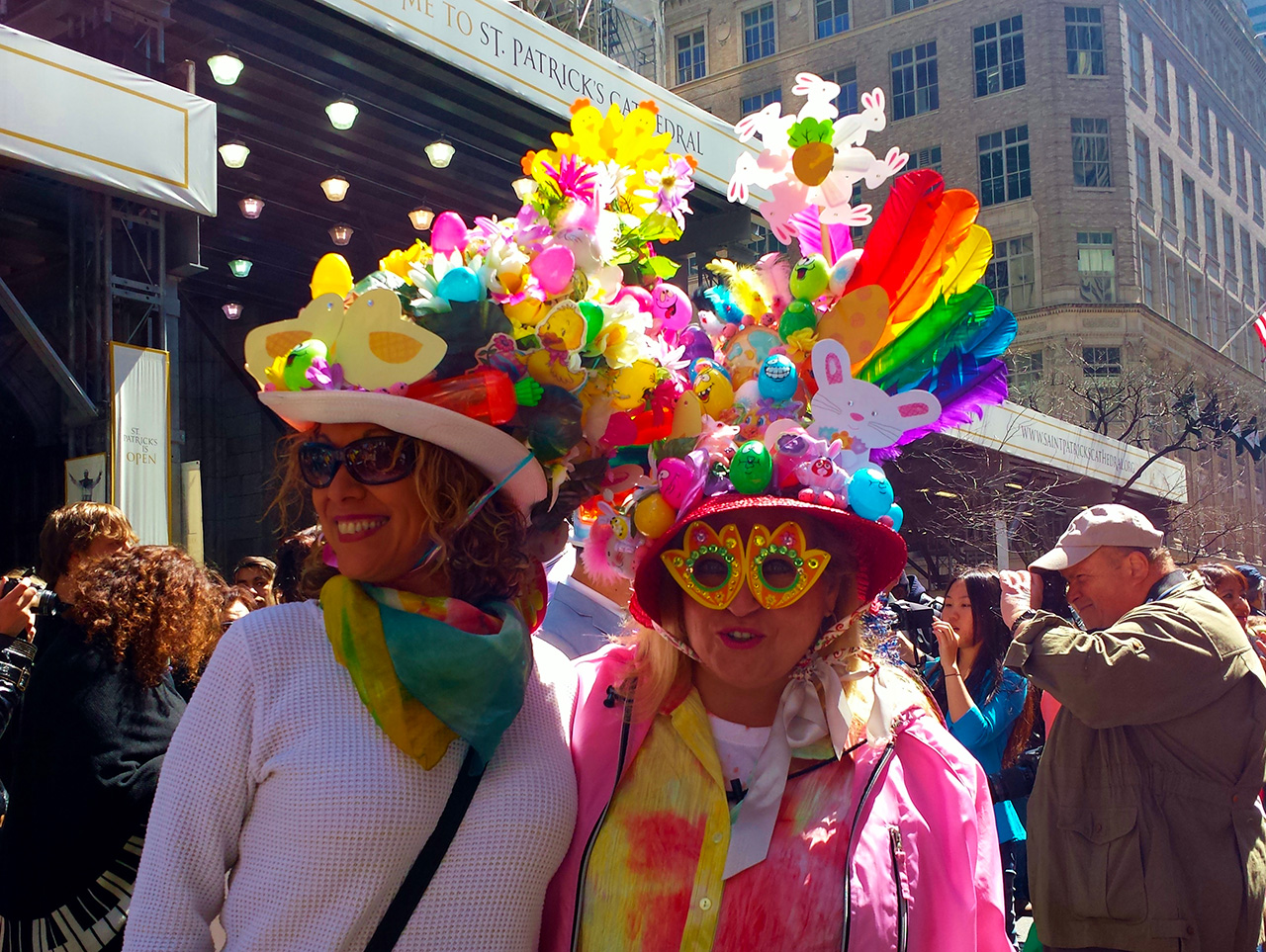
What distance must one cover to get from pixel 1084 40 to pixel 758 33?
37.2ft

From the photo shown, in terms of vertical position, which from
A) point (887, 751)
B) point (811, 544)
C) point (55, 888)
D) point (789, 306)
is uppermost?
point (789, 306)

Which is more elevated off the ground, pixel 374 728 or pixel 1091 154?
pixel 1091 154

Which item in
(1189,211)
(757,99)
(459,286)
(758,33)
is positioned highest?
(758,33)

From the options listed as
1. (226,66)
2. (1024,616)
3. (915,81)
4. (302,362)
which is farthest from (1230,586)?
(915,81)

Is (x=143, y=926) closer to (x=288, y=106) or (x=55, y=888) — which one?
(x=55, y=888)

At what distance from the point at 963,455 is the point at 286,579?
641 inches

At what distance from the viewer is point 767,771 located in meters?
2.10

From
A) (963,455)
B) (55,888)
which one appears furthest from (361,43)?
(963,455)

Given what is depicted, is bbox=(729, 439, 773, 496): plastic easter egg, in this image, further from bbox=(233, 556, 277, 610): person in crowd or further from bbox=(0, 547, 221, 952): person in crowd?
bbox=(233, 556, 277, 610): person in crowd

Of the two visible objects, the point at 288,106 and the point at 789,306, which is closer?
the point at 789,306

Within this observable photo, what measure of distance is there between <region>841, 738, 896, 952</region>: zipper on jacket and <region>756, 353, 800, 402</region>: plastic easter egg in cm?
73

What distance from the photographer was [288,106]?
991 centimetres

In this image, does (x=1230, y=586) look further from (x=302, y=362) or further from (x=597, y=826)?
(x=302, y=362)

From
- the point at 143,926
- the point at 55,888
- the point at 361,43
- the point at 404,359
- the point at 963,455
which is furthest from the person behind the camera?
the point at 963,455
